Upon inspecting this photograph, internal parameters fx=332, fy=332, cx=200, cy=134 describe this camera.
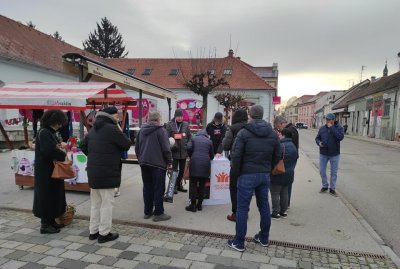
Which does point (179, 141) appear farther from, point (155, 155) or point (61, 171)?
point (61, 171)

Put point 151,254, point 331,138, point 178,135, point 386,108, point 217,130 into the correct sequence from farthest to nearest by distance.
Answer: point 386,108 < point 331,138 < point 217,130 < point 178,135 < point 151,254

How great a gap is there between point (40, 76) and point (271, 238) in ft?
61.8

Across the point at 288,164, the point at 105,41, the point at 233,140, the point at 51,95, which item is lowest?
the point at 288,164

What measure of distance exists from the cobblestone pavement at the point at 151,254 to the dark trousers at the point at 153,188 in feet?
1.92

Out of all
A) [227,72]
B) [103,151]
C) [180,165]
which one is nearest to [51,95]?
[103,151]

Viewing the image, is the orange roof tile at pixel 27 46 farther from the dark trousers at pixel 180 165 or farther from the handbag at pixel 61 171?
the handbag at pixel 61 171

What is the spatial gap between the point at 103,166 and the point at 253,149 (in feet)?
6.23

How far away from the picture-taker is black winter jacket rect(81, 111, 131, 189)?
4199 mm

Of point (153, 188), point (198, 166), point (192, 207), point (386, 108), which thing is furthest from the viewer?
point (386, 108)

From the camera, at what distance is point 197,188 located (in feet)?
19.0

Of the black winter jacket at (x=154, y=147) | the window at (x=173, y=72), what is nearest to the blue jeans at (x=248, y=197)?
the black winter jacket at (x=154, y=147)

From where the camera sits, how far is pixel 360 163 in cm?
1321

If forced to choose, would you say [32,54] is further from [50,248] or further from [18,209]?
[50,248]

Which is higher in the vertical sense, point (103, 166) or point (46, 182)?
point (103, 166)
